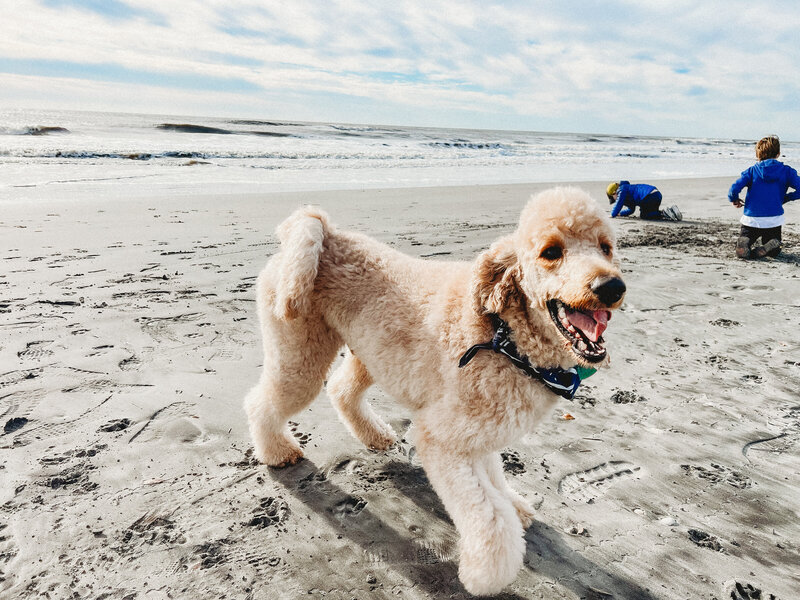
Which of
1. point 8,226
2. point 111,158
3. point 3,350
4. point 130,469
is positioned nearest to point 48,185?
point 8,226

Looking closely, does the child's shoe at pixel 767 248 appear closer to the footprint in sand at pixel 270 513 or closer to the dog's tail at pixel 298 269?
the dog's tail at pixel 298 269

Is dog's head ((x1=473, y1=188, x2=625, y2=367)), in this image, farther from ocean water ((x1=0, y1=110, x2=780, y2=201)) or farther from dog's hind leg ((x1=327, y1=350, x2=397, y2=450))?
ocean water ((x1=0, y1=110, x2=780, y2=201))

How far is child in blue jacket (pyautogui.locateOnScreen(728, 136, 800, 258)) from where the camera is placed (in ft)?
24.3

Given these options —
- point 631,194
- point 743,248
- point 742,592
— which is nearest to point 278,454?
point 742,592

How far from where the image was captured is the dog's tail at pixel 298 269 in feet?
8.45

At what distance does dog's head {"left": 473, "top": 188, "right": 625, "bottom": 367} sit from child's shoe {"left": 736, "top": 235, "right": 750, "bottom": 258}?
22.3 ft

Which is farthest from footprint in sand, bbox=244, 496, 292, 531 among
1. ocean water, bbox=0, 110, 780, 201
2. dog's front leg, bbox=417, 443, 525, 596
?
ocean water, bbox=0, 110, 780, 201

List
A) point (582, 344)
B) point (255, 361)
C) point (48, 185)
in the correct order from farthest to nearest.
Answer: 1. point (48, 185)
2. point (255, 361)
3. point (582, 344)

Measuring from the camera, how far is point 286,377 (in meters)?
2.92

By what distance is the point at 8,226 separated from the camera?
7.73m

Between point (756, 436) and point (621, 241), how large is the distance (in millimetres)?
5831

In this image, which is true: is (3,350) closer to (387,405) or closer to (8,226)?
(387,405)

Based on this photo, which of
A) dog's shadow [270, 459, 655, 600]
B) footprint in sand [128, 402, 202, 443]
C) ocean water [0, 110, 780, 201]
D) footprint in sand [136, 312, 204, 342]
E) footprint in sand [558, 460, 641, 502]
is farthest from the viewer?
ocean water [0, 110, 780, 201]

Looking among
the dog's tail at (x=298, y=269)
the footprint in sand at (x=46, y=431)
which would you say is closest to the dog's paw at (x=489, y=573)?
the dog's tail at (x=298, y=269)
